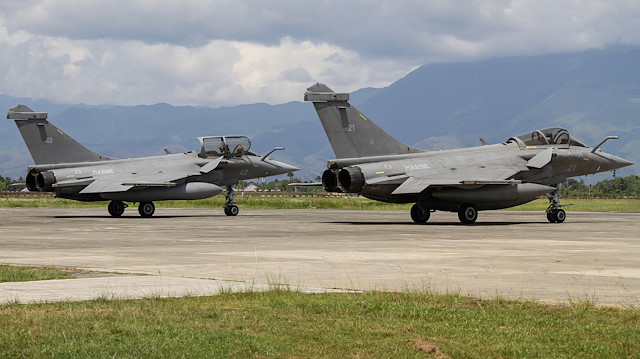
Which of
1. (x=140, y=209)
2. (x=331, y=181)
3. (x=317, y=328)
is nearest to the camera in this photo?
(x=317, y=328)

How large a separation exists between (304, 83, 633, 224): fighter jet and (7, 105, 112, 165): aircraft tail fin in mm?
12427

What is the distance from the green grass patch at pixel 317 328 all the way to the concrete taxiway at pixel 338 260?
45.1 inches

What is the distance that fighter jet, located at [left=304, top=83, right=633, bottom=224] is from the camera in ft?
Answer: 107

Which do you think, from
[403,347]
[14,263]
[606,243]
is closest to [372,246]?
[606,243]

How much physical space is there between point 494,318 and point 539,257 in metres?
8.64

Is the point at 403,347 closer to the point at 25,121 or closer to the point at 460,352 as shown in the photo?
the point at 460,352

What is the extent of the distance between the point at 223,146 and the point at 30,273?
1124 inches

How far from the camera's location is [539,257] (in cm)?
1775

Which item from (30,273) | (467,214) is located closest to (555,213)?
(467,214)

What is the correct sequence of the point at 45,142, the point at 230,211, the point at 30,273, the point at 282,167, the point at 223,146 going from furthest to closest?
the point at 282,167
the point at 230,211
the point at 223,146
the point at 45,142
the point at 30,273

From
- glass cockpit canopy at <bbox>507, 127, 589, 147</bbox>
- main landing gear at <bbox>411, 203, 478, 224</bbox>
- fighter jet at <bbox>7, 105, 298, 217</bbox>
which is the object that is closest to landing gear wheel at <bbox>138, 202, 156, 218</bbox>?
fighter jet at <bbox>7, 105, 298, 217</bbox>

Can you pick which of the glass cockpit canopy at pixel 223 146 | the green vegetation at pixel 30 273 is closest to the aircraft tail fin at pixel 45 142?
the glass cockpit canopy at pixel 223 146

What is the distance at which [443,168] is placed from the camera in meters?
34.1

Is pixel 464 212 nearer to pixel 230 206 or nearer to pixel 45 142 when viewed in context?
pixel 230 206
